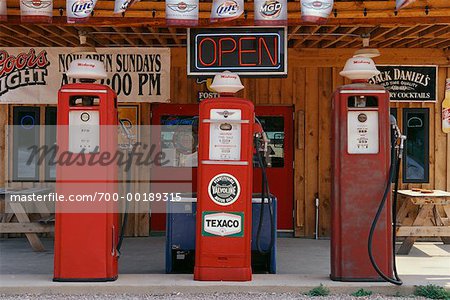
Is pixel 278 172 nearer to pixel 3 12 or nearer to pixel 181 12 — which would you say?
pixel 181 12

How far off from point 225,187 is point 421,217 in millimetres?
3778

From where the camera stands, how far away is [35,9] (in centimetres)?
719

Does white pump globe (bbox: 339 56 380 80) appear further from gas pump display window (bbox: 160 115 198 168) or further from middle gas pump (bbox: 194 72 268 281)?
gas pump display window (bbox: 160 115 198 168)

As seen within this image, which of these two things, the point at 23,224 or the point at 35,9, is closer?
the point at 35,9

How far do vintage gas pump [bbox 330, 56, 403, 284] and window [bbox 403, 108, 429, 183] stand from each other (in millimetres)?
3841

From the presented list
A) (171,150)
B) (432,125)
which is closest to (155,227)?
(171,150)

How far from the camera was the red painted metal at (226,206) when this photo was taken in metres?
7.00

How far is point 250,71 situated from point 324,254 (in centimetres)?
294

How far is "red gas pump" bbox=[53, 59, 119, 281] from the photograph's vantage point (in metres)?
6.91

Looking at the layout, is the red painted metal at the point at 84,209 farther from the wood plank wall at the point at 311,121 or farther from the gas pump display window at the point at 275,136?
the gas pump display window at the point at 275,136

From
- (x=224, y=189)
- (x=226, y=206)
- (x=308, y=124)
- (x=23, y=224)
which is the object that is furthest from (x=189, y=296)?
(x=308, y=124)

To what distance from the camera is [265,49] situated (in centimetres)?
788

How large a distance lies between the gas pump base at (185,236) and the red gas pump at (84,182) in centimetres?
87

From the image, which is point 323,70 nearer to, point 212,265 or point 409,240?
point 409,240
